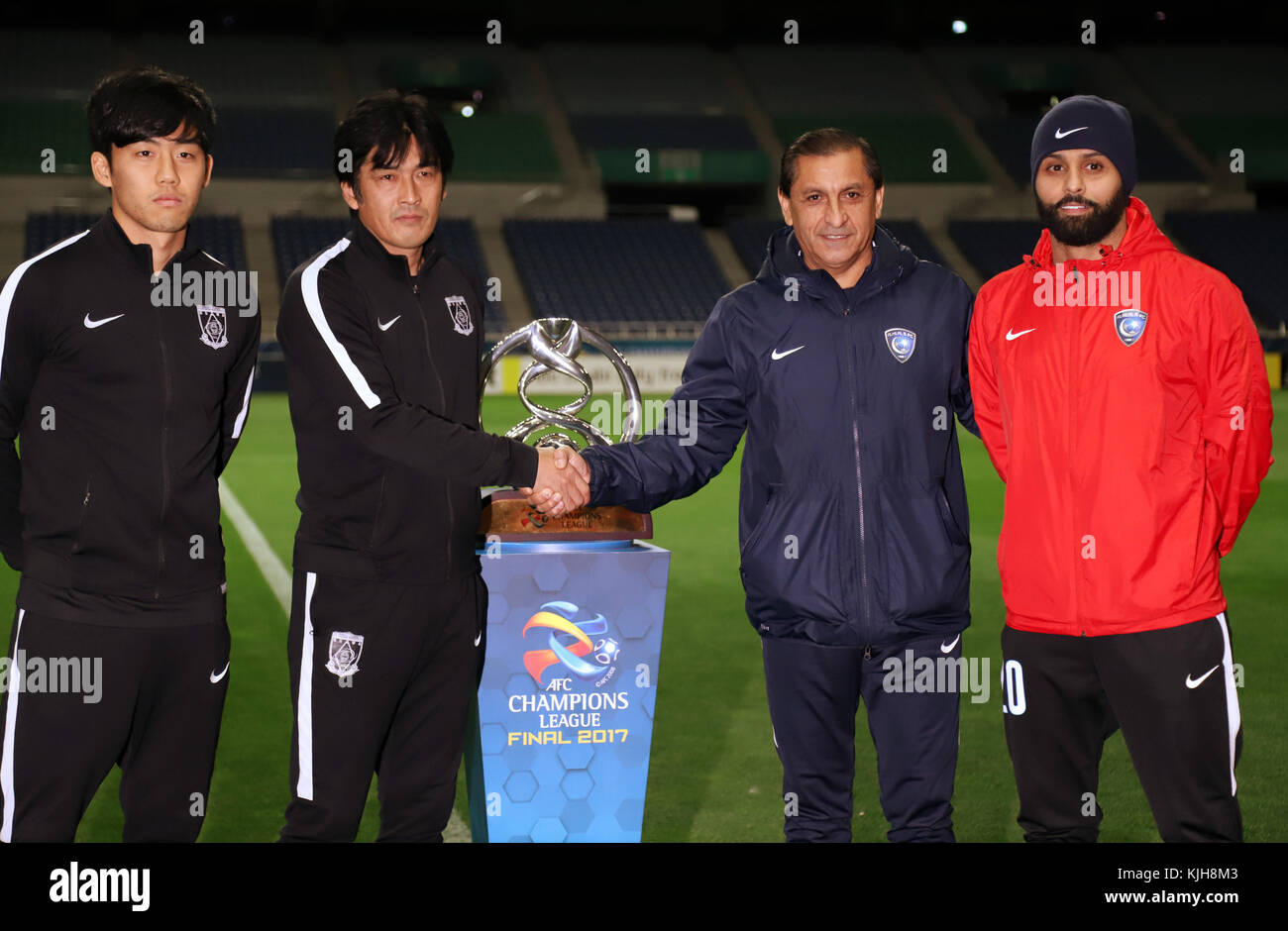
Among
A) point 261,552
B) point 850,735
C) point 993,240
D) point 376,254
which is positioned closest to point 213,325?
point 376,254

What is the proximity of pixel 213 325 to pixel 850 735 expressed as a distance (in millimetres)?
1674

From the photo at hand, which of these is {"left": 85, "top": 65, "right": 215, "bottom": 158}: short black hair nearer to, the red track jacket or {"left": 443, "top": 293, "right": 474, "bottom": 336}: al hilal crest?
{"left": 443, "top": 293, "right": 474, "bottom": 336}: al hilal crest

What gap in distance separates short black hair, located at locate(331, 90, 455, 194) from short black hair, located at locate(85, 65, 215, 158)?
12.2 inches

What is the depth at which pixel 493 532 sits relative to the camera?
134 inches

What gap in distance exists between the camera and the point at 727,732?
207 inches

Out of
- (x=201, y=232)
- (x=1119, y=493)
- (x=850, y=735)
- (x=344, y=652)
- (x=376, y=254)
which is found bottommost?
(x=850, y=735)

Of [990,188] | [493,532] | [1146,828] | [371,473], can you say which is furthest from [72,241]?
[990,188]

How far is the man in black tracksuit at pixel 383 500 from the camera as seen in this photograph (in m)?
3.03

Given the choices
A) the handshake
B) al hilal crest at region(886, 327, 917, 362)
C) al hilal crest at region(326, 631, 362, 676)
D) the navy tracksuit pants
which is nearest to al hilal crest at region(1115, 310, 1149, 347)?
al hilal crest at region(886, 327, 917, 362)

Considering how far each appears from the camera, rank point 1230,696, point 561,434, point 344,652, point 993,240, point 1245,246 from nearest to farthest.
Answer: point 1230,696
point 344,652
point 561,434
point 993,240
point 1245,246

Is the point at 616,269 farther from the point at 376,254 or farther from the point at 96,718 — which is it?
the point at 96,718

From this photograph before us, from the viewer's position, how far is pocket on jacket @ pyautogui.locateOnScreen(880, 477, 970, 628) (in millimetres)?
3104

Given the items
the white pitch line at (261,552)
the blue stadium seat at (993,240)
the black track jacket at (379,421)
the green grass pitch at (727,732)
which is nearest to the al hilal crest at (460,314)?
the black track jacket at (379,421)
